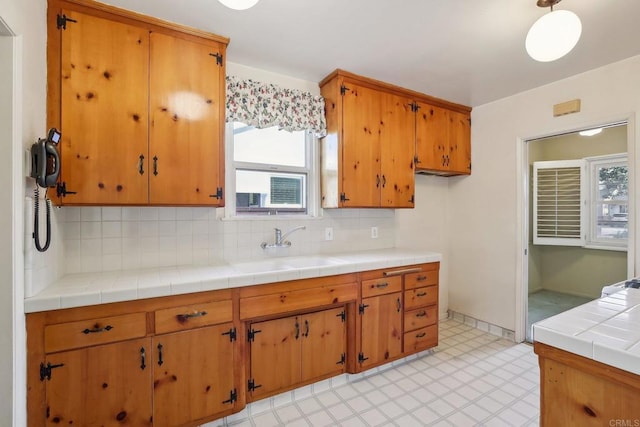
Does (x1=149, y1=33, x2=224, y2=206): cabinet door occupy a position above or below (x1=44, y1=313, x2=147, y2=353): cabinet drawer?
above

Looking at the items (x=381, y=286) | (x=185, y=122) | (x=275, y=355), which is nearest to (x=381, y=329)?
(x=381, y=286)

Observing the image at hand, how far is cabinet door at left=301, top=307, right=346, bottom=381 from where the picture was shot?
2096 mm

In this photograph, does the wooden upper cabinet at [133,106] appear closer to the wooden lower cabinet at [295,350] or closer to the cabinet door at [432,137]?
the wooden lower cabinet at [295,350]

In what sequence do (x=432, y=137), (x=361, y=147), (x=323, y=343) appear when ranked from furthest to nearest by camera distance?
(x=432, y=137)
(x=361, y=147)
(x=323, y=343)

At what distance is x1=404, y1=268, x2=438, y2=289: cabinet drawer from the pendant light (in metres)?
1.72

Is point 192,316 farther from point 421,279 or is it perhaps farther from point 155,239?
point 421,279

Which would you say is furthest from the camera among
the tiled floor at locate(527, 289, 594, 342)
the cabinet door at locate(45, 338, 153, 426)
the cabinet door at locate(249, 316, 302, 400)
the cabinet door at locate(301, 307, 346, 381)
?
the tiled floor at locate(527, 289, 594, 342)

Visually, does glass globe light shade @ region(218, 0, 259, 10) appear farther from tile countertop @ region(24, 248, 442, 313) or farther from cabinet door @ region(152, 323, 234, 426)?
cabinet door @ region(152, 323, 234, 426)

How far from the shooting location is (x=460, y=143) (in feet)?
10.8

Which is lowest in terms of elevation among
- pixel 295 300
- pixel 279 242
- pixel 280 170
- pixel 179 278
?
pixel 295 300

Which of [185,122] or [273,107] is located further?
[273,107]

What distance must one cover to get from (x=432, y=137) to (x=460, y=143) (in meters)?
0.47

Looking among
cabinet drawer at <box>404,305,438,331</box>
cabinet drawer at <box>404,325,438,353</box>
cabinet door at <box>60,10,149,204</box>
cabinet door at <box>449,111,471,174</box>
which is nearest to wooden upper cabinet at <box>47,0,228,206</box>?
cabinet door at <box>60,10,149,204</box>

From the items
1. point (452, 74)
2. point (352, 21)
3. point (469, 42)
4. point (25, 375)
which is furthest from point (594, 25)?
point (25, 375)
